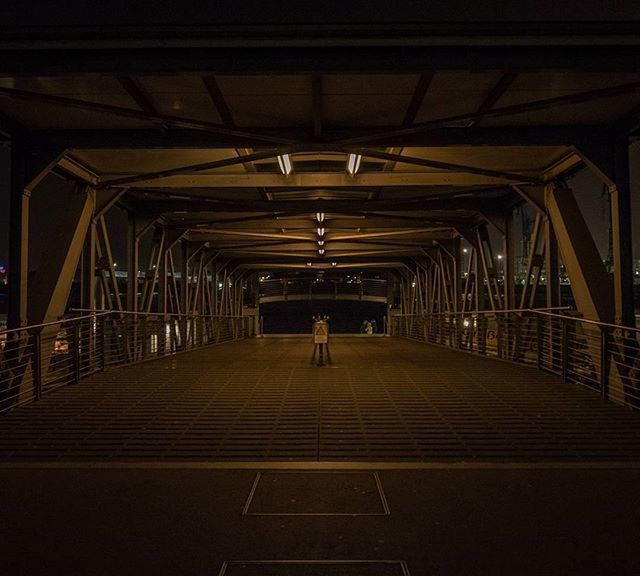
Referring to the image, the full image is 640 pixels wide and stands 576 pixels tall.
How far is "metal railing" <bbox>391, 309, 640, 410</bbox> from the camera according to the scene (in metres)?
7.69

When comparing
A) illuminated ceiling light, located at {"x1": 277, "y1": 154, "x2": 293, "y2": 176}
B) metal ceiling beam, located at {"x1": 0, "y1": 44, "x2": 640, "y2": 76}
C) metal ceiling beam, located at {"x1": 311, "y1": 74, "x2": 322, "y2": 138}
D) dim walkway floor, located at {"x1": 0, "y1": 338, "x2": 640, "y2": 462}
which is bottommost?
dim walkway floor, located at {"x1": 0, "y1": 338, "x2": 640, "y2": 462}

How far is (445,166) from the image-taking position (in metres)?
10.4

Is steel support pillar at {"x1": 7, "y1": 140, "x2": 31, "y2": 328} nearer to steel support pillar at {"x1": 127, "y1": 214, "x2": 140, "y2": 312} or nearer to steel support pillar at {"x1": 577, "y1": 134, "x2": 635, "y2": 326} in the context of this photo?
steel support pillar at {"x1": 127, "y1": 214, "x2": 140, "y2": 312}

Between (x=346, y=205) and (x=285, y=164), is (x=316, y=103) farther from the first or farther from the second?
(x=346, y=205)

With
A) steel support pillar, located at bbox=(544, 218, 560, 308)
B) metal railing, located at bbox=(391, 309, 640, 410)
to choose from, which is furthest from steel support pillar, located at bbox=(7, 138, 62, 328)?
steel support pillar, located at bbox=(544, 218, 560, 308)

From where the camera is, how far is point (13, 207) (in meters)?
9.00

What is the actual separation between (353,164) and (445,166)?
6.41 ft

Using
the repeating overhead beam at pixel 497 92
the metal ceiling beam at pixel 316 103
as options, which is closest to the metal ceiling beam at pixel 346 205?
the metal ceiling beam at pixel 316 103

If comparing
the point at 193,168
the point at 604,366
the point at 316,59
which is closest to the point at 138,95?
the point at 193,168

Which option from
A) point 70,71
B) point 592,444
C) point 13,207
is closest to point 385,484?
point 592,444

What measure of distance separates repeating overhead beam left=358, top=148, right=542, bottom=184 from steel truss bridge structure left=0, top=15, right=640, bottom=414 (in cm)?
4

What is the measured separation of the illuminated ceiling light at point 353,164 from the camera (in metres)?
11.3

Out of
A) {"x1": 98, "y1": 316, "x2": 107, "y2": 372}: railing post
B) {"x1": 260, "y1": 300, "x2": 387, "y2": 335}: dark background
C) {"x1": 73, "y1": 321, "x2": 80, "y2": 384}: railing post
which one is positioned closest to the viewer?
{"x1": 73, "y1": 321, "x2": 80, "y2": 384}: railing post

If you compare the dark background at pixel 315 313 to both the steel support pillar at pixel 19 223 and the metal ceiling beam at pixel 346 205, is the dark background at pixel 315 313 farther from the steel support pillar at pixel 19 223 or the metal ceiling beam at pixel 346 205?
the steel support pillar at pixel 19 223
